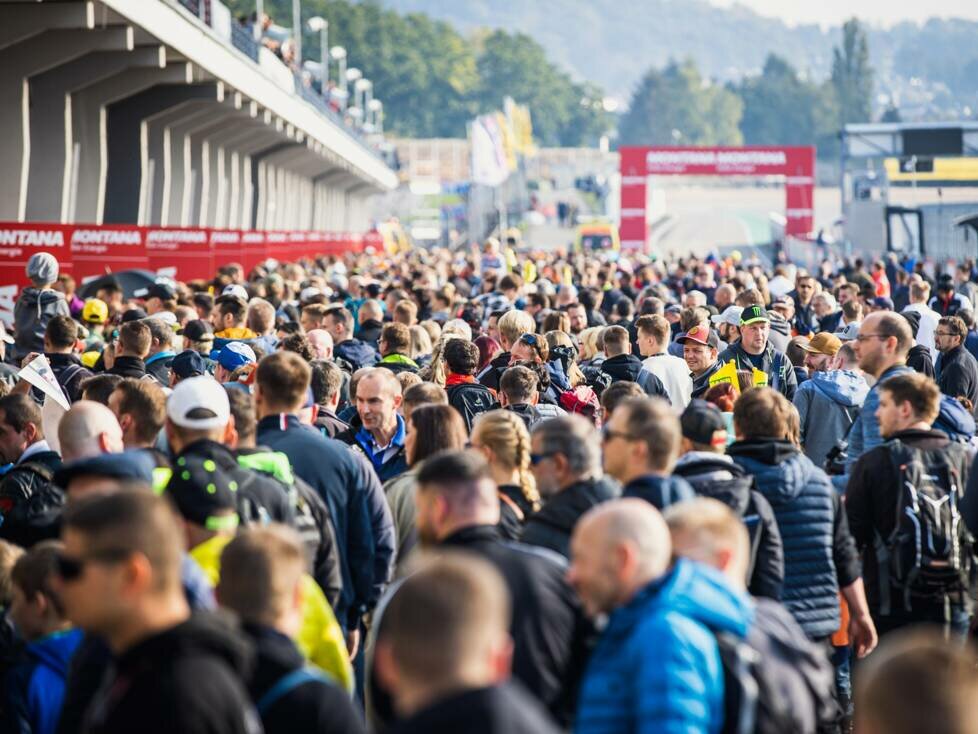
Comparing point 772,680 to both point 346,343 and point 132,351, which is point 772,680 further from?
point 346,343

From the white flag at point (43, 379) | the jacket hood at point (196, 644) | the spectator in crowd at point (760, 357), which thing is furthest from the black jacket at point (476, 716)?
the spectator in crowd at point (760, 357)

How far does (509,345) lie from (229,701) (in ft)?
27.8

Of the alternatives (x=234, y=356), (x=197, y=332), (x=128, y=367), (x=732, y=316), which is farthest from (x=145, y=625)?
(x=732, y=316)

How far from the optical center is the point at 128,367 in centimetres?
1017

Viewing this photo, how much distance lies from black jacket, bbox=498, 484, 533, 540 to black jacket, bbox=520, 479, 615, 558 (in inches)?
11.5

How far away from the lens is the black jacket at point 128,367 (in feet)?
33.3

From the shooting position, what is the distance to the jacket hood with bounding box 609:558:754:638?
14.3ft

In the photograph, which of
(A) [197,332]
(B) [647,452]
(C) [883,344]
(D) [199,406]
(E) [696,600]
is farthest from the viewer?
(A) [197,332]

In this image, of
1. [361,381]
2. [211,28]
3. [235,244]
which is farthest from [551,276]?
[361,381]

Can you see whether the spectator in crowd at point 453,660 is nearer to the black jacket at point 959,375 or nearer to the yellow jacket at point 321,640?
the yellow jacket at point 321,640

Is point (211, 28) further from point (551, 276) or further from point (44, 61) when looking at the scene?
point (551, 276)

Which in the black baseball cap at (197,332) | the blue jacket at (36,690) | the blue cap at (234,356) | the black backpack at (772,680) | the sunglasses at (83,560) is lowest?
the blue jacket at (36,690)

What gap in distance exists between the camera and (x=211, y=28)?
30.3 metres

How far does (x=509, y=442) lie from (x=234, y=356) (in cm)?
431
